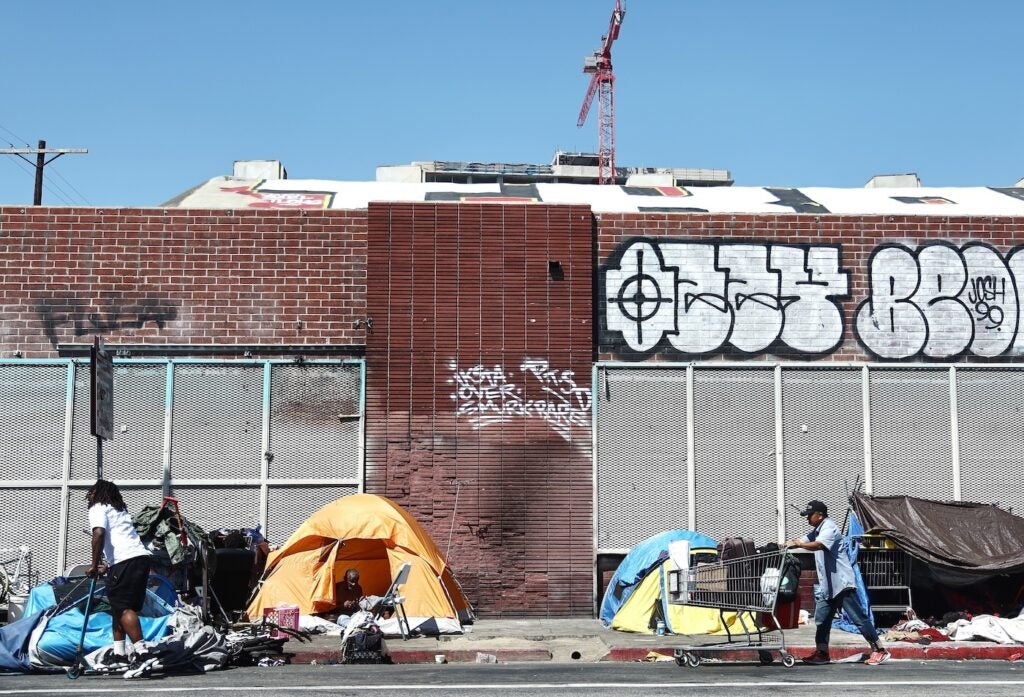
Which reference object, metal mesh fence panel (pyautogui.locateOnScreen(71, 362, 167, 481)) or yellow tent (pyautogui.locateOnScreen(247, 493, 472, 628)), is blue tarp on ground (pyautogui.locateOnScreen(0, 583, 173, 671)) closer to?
yellow tent (pyautogui.locateOnScreen(247, 493, 472, 628))

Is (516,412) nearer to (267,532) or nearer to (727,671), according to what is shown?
(267,532)

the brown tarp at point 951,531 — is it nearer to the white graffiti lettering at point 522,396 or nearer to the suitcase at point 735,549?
the suitcase at point 735,549

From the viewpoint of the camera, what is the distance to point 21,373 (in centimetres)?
1555

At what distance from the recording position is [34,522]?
15.3 metres

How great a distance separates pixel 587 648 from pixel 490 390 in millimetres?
4388

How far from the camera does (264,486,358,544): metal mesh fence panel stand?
15.4 metres

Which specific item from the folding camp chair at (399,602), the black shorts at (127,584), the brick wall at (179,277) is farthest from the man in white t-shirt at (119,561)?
the brick wall at (179,277)

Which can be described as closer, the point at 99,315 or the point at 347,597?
the point at 347,597

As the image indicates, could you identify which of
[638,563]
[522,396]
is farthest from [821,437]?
[522,396]

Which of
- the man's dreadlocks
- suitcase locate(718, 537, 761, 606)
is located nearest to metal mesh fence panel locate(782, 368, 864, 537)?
suitcase locate(718, 537, 761, 606)

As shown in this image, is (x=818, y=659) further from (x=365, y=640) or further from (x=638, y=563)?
(x=365, y=640)

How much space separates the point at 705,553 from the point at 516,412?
131 inches

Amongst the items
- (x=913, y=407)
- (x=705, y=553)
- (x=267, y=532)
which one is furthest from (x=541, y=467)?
(x=913, y=407)

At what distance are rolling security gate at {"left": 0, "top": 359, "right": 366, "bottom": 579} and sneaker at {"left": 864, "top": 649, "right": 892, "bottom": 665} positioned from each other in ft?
23.8
